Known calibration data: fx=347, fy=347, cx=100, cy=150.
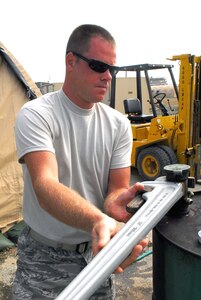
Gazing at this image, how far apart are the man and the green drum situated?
0.65 feet

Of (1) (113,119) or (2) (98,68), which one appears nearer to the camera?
(2) (98,68)

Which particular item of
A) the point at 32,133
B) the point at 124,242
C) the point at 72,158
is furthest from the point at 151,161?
the point at 124,242

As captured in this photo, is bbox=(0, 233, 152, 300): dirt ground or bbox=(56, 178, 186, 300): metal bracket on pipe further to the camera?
bbox=(0, 233, 152, 300): dirt ground

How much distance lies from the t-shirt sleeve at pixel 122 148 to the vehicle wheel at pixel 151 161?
4418 millimetres

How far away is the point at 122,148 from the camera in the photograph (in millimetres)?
1931

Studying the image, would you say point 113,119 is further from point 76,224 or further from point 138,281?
point 138,281

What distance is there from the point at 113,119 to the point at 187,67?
437cm

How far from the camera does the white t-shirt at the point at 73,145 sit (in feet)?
5.37

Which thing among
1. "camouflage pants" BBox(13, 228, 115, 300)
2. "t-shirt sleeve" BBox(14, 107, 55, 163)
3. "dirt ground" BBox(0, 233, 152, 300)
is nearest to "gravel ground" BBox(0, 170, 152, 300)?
"dirt ground" BBox(0, 233, 152, 300)

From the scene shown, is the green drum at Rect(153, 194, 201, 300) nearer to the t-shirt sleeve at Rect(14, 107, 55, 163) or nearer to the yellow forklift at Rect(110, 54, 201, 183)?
the t-shirt sleeve at Rect(14, 107, 55, 163)

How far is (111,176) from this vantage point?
192 cm

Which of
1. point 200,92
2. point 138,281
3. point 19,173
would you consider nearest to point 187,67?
point 200,92

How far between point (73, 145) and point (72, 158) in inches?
2.6

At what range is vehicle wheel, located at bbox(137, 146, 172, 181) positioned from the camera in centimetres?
630
